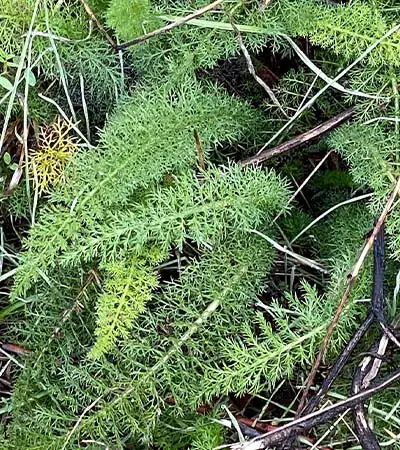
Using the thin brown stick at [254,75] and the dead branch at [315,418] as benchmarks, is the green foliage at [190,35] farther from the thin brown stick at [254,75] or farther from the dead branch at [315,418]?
the dead branch at [315,418]

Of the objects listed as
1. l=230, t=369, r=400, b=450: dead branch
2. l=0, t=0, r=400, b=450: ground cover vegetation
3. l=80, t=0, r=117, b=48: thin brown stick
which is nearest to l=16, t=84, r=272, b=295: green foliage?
l=0, t=0, r=400, b=450: ground cover vegetation

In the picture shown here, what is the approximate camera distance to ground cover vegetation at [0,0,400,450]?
101 centimetres

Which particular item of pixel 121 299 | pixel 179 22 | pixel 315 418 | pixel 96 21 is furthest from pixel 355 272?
pixel 96 21

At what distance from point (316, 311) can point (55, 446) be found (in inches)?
16.1

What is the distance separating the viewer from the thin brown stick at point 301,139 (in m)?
1.10

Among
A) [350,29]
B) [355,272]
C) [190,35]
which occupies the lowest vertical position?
[355,272]

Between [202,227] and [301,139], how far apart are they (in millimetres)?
226

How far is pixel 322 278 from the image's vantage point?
3.68 feet

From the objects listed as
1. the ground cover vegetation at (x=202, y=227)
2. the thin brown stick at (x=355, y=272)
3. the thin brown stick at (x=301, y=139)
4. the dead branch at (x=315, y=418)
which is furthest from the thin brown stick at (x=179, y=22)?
the dead branch at (x=315, y=418)

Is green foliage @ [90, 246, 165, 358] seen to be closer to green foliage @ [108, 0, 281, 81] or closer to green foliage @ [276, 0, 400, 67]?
green foliage @ [108, 0, 281, 81]

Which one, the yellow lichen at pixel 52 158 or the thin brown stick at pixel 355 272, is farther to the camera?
the yellow lichen at pixel 52 158

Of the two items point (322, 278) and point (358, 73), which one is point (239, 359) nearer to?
point (322, 278)

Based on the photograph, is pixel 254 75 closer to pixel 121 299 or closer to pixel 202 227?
pixel 202 227

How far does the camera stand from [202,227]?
101cm
